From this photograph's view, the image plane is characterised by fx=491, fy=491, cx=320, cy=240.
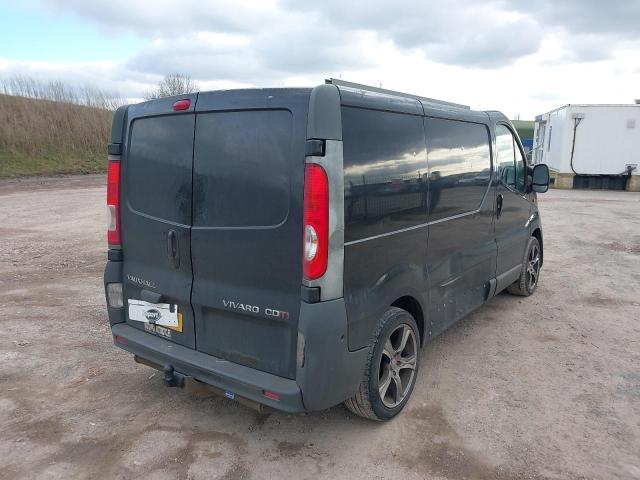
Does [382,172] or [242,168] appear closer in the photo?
[242,168]

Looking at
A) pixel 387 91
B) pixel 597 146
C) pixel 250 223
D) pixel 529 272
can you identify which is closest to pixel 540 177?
pixel 529 272

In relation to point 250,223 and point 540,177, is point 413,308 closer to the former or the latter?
point 250,223

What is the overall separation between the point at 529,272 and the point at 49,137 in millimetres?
26596

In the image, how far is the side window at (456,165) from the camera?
344cm

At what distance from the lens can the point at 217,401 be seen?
346cm

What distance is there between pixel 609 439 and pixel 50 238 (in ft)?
29.6

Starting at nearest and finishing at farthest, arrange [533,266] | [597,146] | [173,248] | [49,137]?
1. [173,248]
2. [533,266]
3. [597,146]
4. [49,137]

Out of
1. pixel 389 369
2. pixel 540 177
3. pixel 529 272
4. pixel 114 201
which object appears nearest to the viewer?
pixel 389 369

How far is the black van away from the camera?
2.54 metres

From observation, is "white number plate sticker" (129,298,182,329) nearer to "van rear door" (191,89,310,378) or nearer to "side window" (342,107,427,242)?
"van rear door" (191,89,310,378)

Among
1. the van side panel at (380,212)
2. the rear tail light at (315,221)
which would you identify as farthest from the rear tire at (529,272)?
the rear tail light at (315,221)

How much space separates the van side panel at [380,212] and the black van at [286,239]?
0.01 metres

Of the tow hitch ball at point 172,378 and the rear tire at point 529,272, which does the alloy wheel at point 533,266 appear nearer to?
the rear tire at point 529,272

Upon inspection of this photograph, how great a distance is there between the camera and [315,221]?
2.49 meters
